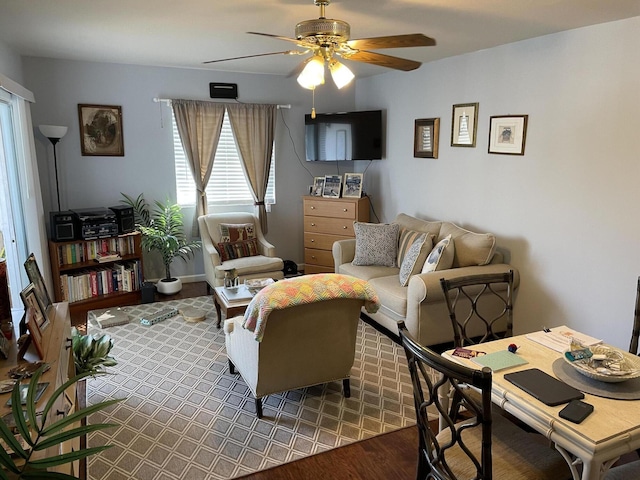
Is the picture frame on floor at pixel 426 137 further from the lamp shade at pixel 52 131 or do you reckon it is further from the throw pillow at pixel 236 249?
the lamp shade at pixel 52 131

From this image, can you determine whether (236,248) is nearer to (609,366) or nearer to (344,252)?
(344,252)

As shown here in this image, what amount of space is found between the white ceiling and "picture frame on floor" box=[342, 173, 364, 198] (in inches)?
→ 67.0

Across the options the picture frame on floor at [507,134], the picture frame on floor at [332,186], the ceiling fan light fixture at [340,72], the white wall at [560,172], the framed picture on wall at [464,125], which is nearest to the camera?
the ceiling fan light fixture at [340,72]

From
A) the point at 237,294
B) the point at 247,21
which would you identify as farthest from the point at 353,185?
the point at 247,21

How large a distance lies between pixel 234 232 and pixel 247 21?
8.41 feet

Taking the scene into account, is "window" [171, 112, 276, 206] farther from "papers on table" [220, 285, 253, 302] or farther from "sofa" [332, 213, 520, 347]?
"papers on table" [220, 285, 253, 302]

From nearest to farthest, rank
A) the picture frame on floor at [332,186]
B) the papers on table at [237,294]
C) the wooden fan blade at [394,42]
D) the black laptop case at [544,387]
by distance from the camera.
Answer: the black laptop case at [544,387] → the wooden fan blade at [394,42] → the papers on table at [237,294] → the picture frame on floor at [332,186]

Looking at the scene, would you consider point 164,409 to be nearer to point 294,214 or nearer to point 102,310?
point 102,310

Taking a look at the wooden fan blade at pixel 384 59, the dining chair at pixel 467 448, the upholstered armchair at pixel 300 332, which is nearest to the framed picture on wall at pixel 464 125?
the wooden fan blade at pixel 384 59

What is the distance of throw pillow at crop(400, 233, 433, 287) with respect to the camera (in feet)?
13.3

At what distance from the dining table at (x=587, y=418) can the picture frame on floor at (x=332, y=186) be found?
3945 millimetres

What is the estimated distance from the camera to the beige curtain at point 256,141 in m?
5.75

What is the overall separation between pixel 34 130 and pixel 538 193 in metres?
4.93

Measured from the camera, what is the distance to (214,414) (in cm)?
302
